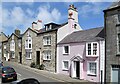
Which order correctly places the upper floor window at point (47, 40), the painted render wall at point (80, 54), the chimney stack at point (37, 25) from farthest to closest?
the chimney stack at point (37, 25), the upper floor window at point (47, 40), the painted render wall at point (80, 54)

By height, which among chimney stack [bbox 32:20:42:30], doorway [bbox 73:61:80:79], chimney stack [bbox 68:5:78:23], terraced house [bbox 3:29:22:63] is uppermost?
chimney stack [bbox 68:5:78:23]

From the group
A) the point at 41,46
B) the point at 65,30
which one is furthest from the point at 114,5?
the point at 41,46

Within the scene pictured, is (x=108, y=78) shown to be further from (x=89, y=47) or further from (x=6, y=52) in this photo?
(x=6, y=52)

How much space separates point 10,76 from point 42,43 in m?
14.0

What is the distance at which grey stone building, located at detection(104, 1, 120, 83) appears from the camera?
19.2m

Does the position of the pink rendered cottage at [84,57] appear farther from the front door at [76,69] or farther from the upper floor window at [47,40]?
the upper floor window at [47,40]

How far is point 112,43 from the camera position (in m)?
19.8

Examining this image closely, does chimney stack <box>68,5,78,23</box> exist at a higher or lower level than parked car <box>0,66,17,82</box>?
higher

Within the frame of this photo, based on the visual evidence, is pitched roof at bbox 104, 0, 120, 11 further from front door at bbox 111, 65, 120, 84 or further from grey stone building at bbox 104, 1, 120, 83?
front door at bbox 111, 65, 120, 84

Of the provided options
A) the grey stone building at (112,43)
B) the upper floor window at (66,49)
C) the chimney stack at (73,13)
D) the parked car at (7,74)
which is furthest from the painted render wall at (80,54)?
the parked car at (7,74)

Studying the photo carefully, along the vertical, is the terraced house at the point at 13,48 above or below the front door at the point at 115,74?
above

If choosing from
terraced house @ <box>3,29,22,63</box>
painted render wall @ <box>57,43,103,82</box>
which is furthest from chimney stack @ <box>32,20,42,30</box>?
painted render wall @ <box>57,43,103,82</box>

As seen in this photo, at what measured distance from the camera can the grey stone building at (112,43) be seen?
Answer: 19203 millimetres

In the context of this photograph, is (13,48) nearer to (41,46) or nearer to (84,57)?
(41,46)
